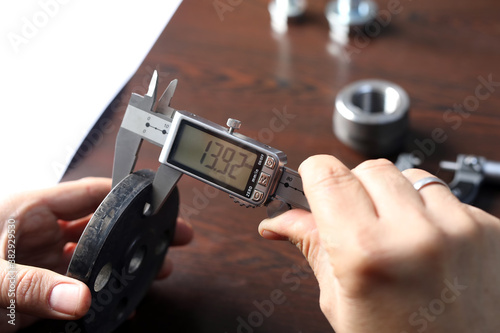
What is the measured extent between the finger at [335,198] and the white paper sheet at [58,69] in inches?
30.5

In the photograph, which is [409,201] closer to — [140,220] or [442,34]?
[140,220]

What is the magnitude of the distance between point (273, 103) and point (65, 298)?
0.76 metres

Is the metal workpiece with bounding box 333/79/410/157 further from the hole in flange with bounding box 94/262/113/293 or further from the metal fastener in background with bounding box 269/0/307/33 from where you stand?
the hole in flange with bounding box 94/262/113/293

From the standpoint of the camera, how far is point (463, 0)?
1.60 m

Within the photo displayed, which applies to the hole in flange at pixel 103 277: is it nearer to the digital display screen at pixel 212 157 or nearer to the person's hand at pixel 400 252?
the digital display screen at pixel 212 157

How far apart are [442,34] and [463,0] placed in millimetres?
177

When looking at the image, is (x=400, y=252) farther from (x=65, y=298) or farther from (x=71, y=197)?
(x=71, y=197)

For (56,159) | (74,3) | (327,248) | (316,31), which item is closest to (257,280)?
(327,248)

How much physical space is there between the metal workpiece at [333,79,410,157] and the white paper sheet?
0.58 meters

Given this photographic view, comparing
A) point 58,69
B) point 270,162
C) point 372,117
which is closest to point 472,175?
point 372,117

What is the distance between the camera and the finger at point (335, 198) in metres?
0.68

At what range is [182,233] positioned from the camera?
109 cm

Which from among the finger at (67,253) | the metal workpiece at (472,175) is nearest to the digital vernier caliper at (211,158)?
the finger at (67,253)

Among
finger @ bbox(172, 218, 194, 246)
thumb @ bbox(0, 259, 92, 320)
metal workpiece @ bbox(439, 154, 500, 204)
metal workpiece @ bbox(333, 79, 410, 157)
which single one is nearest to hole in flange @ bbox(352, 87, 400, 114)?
metal workpiece @ bbox(333, 79, 410, 157)
